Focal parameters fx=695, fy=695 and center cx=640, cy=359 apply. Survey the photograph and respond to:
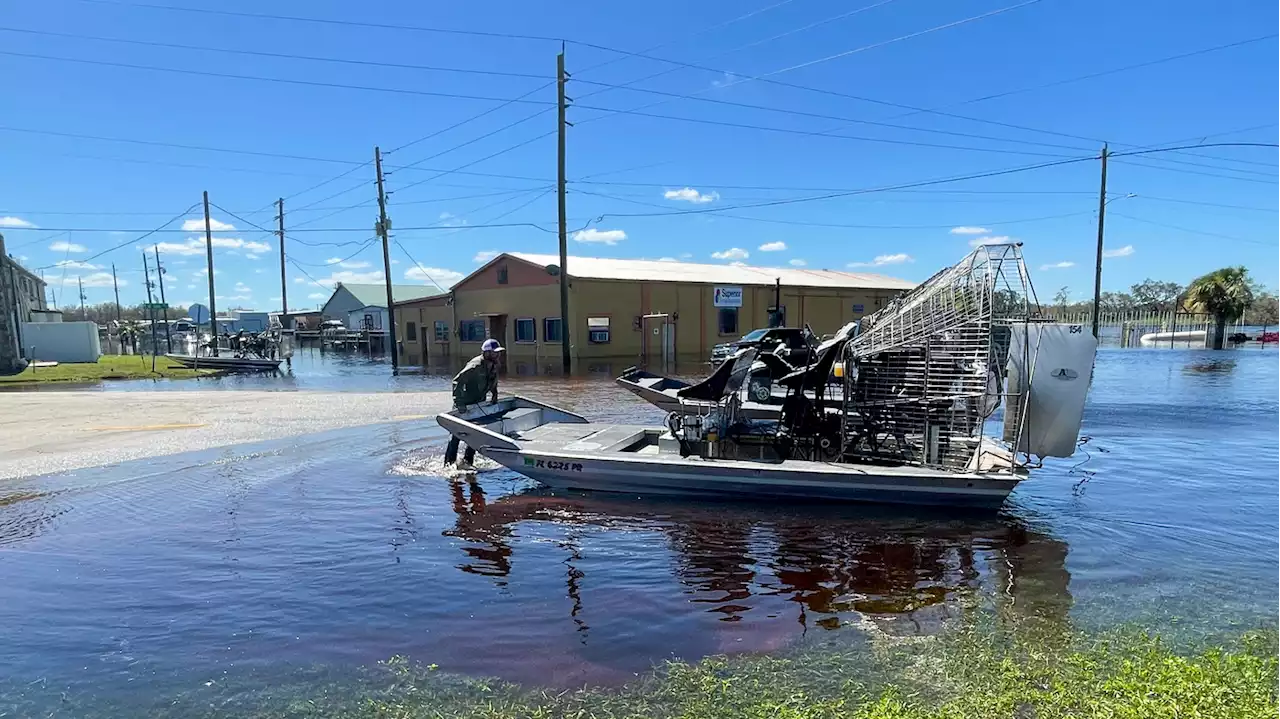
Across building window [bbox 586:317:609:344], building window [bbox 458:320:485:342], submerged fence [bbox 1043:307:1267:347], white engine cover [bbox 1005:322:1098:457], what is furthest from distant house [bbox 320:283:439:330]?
white engine cover [bbox 1005:322:1098:457]

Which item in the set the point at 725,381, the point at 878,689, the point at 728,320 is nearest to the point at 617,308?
the point at 728,320

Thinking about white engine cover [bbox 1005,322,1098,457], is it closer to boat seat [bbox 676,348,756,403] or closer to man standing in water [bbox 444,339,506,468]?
boat seat [bbox 676,348,756,403]

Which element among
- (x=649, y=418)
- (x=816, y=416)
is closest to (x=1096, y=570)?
(x=816, y=416)

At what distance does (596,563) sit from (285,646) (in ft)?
9.22

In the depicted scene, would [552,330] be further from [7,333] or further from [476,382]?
[476,382]

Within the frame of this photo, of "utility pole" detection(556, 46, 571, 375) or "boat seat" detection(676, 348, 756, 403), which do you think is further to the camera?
"utility pole" detection(556, 46, 571, 375)

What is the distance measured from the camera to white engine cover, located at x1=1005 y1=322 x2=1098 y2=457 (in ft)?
24.4

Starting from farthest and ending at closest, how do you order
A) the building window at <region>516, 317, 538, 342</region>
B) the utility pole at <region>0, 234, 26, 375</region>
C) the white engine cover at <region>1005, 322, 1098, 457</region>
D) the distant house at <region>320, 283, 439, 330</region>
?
the distant house at <region>320, 283, 439, 330</region>, the building window at <region>516, 317, 538, 342</region>, the utility pole at <region>0, 234, 26, 375</region>, the white engine cover at <region>1005, 322, 1098, 457</region>

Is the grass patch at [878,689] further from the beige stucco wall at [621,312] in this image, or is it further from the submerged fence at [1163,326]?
the submerged fence at [1163,326]

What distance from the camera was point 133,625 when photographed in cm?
570

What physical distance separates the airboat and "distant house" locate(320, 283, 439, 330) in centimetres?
6351

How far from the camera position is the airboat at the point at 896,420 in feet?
24.8

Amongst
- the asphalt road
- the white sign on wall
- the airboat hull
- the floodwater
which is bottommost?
the floodwater

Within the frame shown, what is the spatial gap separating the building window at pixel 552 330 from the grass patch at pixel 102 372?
1447 centimetres
